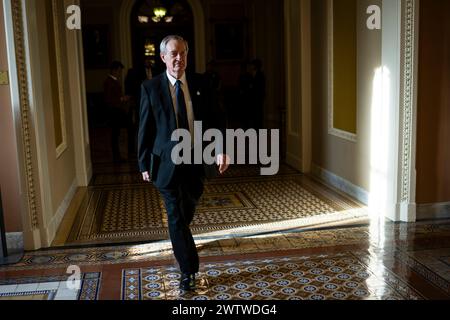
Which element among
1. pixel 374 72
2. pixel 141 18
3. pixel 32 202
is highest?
pixel 141 18

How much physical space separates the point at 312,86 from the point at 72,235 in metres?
3.96

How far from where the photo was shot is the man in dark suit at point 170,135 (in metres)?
3.66

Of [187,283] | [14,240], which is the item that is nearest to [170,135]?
[187,283]

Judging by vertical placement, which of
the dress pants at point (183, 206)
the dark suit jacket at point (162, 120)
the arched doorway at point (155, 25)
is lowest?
the dress pants at point (183, 206)

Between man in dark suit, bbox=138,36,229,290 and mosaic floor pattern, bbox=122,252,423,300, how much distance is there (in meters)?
0.21

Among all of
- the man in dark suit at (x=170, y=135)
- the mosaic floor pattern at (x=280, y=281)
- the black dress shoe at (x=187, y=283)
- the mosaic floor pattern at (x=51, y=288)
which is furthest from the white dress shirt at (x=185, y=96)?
the mosaic floor pattern at (x=51, y=288)

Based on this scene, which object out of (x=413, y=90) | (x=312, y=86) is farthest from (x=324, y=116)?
(x=413, y=90)

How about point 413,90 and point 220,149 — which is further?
point 413,90

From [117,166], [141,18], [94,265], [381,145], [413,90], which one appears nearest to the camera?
[94,265]

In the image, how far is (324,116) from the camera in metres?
7.18

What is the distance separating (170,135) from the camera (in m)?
3.67

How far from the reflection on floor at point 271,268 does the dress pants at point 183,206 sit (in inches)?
9.5

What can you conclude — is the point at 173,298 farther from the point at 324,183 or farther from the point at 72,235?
the point at 324,183

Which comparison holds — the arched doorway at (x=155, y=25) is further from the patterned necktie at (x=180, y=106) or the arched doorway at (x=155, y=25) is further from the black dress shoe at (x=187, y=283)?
the black dress shoe at (x=187, y=283)
